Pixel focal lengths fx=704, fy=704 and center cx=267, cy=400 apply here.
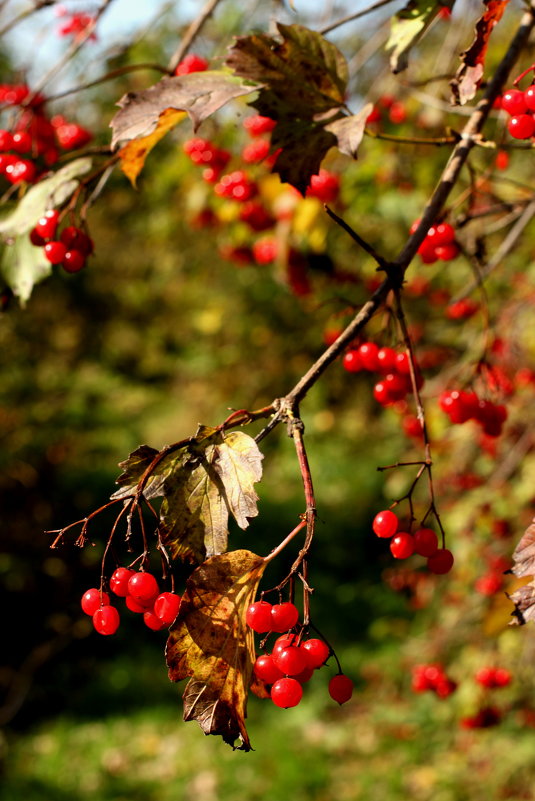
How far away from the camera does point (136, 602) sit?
103 cm

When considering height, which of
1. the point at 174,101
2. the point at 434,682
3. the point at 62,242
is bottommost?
the point at 434,682

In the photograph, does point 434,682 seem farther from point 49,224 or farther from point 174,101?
point 174,101

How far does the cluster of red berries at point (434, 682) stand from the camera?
9.19 feet

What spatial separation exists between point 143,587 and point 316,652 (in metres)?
0.26

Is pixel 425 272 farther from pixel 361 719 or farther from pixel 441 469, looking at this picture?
pixel 361 719

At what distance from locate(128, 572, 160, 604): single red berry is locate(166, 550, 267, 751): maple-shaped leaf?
9 centimetres

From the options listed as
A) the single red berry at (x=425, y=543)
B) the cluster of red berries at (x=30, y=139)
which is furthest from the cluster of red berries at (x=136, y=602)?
the cluster of red berries at (x=30, y=139)

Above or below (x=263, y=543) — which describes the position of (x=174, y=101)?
above

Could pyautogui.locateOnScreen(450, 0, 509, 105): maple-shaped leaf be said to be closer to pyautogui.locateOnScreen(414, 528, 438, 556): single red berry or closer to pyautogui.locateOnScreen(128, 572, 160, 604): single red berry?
pyautogui.locateOnScreen(414, 528, 438, 556): single red berry

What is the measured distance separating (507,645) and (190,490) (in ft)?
9.19

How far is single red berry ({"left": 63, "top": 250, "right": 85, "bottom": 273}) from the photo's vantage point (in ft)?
4.79

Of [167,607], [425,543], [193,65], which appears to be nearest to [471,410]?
[425,543]

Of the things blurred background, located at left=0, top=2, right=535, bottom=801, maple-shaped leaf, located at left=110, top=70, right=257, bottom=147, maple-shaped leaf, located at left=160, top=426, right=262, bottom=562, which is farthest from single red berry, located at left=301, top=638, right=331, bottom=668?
maple-shaped leaf, located at left=110, top=70, right=257, bottom=147

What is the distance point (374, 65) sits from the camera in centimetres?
513
